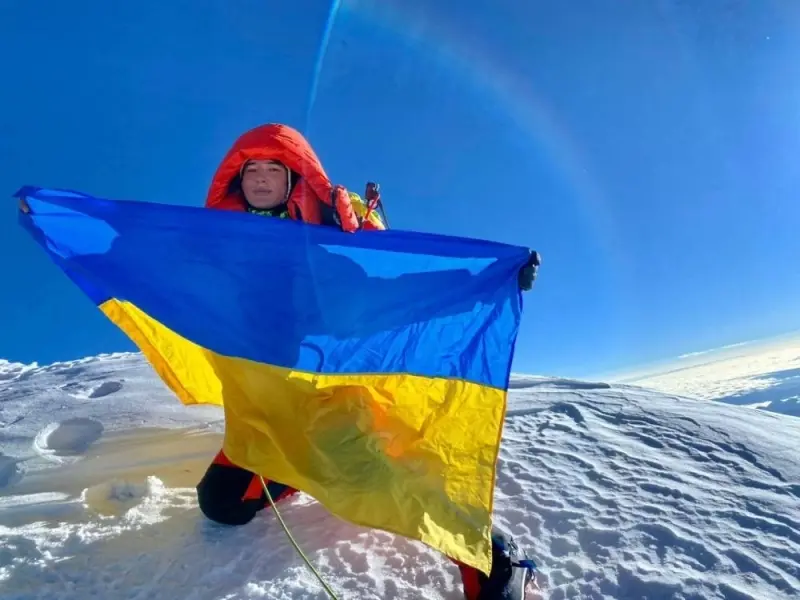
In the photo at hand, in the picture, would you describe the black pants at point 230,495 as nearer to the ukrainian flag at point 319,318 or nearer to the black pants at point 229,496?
the black pants at point 229,496

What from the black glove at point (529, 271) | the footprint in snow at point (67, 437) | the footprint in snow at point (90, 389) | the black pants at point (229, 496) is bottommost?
the black pants at point (229, 496)

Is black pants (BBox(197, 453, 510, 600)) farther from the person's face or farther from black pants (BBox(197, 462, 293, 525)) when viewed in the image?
the person's face

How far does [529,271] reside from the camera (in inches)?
120

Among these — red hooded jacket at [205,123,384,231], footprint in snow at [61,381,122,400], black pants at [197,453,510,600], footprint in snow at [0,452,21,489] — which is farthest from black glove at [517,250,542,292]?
footprint in snow at [61,381,122,400]

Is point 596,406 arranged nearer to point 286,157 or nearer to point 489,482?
point 489,482

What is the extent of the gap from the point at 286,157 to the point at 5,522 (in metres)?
2.78

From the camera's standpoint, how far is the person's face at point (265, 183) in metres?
3.70

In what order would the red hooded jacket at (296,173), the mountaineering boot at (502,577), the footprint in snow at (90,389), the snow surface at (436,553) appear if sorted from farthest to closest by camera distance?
the footprint in snow at (90,389) < the red hooded jacket at (296,173) < the snow surface at (436,553) < the mountaineering boot at (502,577)

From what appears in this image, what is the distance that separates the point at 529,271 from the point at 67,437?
13.9ft

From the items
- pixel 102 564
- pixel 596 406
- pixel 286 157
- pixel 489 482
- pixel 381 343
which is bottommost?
pixel 102 564

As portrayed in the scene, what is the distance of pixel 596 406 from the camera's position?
17.5 ft

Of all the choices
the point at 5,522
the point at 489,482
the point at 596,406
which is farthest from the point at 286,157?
the point at 596,406

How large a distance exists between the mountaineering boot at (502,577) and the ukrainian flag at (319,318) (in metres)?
0.38

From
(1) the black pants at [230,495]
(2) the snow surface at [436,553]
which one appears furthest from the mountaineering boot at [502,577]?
(1) the black pants at [230,495]
